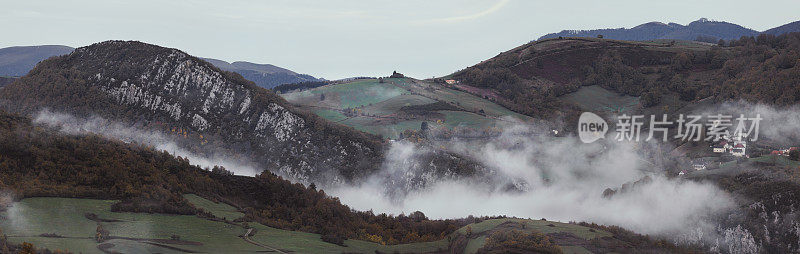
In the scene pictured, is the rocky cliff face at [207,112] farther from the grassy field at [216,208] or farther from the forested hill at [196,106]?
the grassy field at [216,208]

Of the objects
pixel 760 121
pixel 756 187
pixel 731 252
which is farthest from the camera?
pixel 760 121

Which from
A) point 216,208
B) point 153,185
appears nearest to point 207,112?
point 216,208

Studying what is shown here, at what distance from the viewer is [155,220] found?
110 ft

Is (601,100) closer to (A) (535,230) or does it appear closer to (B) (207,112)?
(B) (207,112)

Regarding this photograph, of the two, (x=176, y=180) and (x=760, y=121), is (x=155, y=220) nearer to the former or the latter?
(x=176, y=180)

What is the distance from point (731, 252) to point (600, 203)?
23823 millimetres

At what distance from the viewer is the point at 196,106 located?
93.8 meters

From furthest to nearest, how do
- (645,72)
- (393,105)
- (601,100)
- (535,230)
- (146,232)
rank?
(645,72), (601,100), (393,105), (535,230), (146,232)

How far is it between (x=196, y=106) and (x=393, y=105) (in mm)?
51203

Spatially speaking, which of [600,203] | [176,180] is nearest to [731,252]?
[600,203]

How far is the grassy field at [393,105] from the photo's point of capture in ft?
387

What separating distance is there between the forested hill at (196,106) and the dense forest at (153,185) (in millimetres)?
37983

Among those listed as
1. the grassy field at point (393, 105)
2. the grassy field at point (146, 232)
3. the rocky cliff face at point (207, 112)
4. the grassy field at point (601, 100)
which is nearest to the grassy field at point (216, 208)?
the grassy field at point (146, 232)

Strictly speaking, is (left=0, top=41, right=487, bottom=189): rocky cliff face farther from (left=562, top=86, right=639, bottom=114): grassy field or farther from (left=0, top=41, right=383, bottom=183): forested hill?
(left=562, top=86, right=639, bottom=114): grassy field
